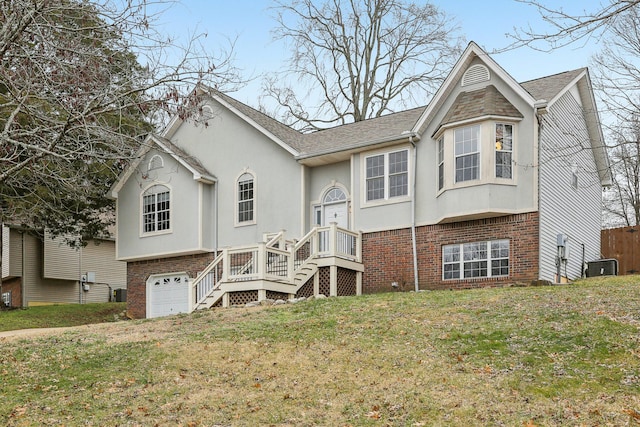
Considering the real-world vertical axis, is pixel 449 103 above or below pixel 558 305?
above

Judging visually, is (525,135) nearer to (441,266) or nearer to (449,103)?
(449,103)

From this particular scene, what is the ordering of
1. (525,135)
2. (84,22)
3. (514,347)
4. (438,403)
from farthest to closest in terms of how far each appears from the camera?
(525,135) < (84,22) < (514,347) < (438,403)

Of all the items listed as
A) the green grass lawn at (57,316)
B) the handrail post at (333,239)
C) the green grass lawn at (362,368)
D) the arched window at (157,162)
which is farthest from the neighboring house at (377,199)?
the green grass lawn at (362,368)

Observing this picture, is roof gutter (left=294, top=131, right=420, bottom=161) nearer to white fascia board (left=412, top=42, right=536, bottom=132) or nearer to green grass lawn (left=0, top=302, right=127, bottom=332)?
white fascia board (left=412, top=42, right=536, bottom=132)

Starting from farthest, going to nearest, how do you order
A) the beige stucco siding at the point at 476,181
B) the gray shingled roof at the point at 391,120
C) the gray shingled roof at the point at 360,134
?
the gray shingled roof at the point at 360,134 < the gray shingled roof at the point at 391,120 < the beige stucco siding at the point at 476,181

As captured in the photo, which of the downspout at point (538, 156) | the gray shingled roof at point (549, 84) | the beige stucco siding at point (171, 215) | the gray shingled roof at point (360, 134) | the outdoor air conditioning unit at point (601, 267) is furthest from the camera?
the beige stucco siding at point (171, 215)

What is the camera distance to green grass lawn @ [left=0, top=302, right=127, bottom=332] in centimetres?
2327

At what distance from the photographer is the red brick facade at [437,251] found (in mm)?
18656

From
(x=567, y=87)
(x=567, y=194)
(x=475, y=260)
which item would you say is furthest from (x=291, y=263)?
(x=567, y=87)

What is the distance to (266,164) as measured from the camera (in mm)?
23297

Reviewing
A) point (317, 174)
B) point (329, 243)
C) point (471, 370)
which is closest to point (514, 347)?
point (471, 370)

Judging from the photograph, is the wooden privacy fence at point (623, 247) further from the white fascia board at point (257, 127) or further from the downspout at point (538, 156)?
the white fascia board at point (257, 127)

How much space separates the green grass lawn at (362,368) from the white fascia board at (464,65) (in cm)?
596

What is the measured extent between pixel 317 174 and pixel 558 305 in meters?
11.0
